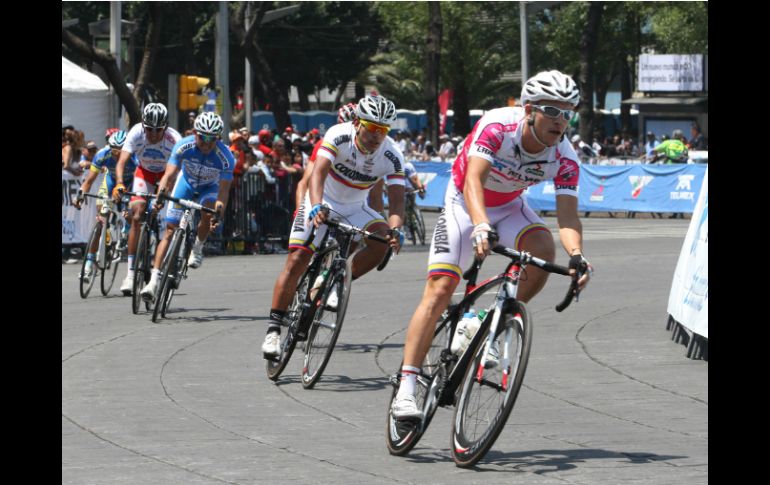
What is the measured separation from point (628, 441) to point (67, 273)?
13.9 m

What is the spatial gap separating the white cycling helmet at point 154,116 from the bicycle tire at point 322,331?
618 cm

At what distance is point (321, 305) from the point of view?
33.6 ft

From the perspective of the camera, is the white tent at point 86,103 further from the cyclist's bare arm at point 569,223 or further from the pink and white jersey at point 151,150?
the cyclist's bare arm at point 569,223

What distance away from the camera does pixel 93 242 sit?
1719cm

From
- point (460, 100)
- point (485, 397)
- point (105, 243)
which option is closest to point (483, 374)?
point (485, 397)

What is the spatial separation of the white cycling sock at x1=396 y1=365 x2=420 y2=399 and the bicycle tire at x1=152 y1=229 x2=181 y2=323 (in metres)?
6.66

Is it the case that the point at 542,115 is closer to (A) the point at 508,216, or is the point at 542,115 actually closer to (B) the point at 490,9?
(A) the point at 508,216

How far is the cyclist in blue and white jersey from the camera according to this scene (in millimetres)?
14344

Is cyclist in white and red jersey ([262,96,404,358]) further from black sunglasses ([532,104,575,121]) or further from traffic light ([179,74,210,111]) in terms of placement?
traffic light ([179,74,210,111])

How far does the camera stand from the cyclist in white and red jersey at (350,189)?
10156mm

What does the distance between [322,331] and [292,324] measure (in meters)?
0.37

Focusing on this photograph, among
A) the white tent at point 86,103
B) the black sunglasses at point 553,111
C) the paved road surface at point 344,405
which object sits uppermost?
the white tent at point 86,103

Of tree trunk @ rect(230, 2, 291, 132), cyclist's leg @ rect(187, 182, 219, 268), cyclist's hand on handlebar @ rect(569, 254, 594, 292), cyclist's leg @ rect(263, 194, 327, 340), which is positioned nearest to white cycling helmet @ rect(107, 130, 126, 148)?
cyclist's leg @ rect(187, 182, 219, 268)

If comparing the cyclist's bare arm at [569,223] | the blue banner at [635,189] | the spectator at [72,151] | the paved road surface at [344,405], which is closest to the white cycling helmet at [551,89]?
the cyclist's bare arm at [569,223]
